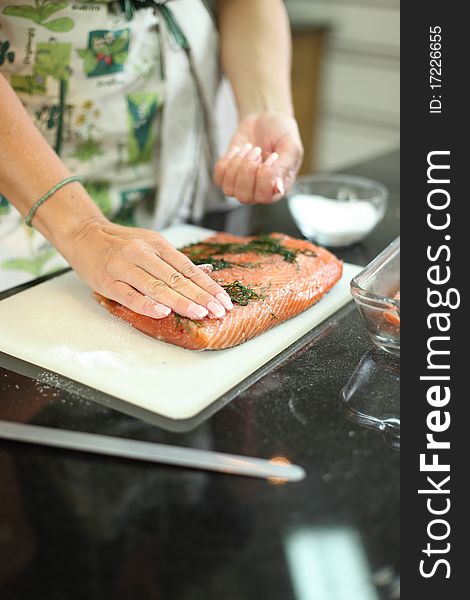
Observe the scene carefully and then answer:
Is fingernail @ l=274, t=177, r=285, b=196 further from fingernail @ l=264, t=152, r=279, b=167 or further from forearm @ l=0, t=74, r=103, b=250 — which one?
forearm @ l=0, t=74, r=103, b=250

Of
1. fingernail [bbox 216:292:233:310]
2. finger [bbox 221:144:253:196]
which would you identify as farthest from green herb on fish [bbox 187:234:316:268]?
fingernail [bbox 216:292:233:310]

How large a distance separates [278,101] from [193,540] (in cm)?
105

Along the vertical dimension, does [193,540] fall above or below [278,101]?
below

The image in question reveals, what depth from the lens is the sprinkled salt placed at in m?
1.47

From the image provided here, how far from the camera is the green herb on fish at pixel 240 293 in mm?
1098

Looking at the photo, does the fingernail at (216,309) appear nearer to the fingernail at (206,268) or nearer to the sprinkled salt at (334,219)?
the fingernail at (206,268)

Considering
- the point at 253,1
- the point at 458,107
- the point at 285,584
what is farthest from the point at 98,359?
the point at 253,1

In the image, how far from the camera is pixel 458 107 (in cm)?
131

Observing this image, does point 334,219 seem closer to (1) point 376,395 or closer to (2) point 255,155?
(2) point 255,155

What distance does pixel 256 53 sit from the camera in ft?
5.22

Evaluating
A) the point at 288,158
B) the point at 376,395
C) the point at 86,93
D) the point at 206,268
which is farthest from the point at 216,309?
the point at 86,93

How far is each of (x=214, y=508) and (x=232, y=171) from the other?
730mm

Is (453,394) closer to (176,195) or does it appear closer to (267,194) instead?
(267,194)

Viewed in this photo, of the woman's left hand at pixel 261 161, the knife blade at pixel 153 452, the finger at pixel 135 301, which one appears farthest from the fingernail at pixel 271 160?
the knife blade at pixel 153 452
